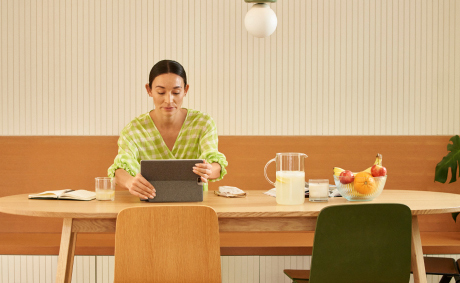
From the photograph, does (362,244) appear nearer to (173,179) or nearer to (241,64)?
(173,179)

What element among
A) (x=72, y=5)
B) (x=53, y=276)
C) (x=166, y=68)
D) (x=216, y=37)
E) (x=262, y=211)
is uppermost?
(x=72, y=5)

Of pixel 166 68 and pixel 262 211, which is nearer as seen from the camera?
pixel 262 211

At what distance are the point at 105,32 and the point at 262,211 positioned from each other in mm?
2341

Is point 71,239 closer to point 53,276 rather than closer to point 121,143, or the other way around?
point 121,143

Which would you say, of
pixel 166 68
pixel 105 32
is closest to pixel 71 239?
pixel 166 68

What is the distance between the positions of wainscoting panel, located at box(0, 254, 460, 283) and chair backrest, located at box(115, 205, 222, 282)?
1.71 meters

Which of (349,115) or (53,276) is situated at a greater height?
(349,115)

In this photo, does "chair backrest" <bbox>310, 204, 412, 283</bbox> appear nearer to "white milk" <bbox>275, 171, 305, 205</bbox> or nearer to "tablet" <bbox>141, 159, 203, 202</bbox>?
"white milk" <bbox>275, 171, 305, 205</bbox>

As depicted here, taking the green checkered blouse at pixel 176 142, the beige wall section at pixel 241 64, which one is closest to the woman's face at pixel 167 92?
the green checkered blouse at pixel 176 142

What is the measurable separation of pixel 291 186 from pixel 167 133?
2.74 feet

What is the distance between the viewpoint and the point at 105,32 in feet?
11.5

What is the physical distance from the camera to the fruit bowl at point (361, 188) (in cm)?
184

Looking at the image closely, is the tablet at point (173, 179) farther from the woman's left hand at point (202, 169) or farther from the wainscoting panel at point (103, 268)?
the wainscoting panel at point (103, 268)

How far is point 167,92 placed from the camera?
2217 mm
